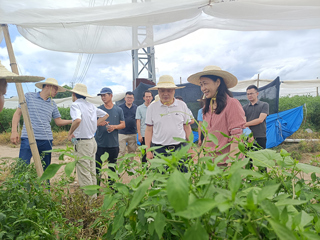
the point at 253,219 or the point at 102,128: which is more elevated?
the point at 253,219

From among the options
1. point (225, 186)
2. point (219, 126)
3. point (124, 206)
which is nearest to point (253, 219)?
point (225, 186)

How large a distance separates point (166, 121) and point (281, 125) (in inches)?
208

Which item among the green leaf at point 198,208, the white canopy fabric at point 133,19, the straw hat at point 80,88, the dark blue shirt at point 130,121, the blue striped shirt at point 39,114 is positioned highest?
the white canopy fabric at point 133,19

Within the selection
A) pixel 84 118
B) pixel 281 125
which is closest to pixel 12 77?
pixel 84 118

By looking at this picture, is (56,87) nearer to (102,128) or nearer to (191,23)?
(102,128)

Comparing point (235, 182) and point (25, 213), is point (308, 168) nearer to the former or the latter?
point (235, 182)

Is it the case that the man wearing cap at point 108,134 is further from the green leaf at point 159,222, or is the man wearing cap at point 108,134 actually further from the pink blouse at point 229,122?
the green leaf at point 159,222

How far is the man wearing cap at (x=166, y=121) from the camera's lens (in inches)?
108

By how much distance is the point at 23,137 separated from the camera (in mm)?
2896

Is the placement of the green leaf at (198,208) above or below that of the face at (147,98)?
above

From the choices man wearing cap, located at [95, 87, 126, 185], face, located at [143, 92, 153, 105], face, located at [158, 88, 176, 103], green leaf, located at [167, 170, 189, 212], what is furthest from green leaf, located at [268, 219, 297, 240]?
face, located at [143, 92, 153, 105]

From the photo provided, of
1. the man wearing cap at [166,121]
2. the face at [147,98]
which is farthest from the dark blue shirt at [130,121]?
the man wearing cap at [166,121]

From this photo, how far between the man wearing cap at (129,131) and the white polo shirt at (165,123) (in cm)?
187

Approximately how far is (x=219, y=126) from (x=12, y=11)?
86.1 inches
